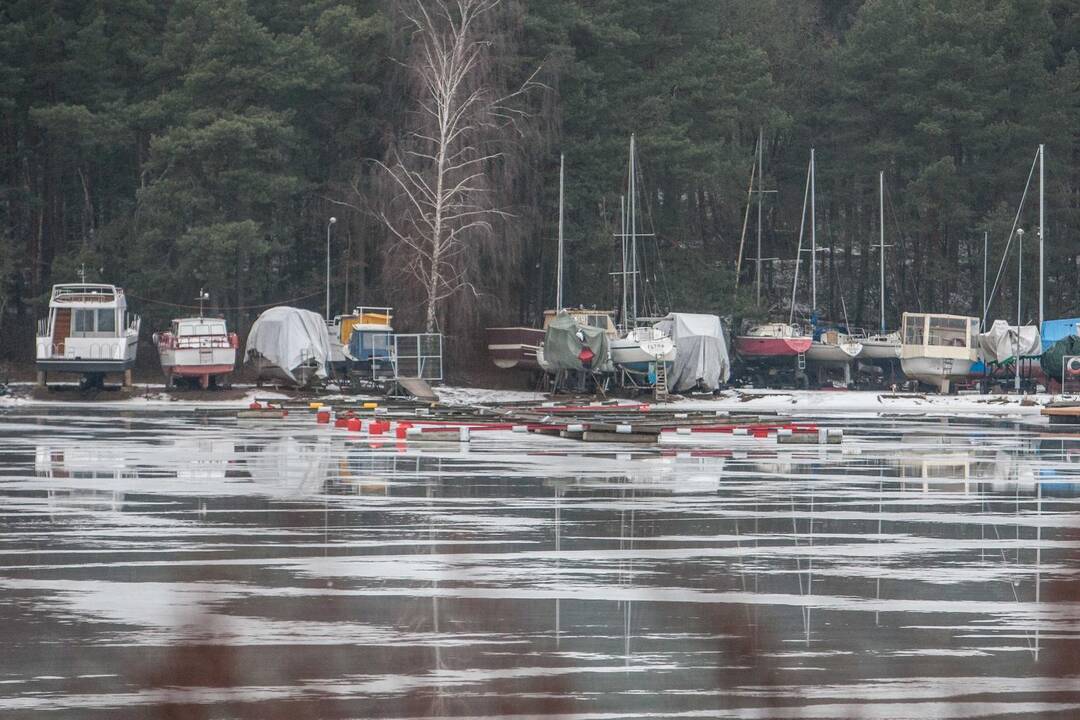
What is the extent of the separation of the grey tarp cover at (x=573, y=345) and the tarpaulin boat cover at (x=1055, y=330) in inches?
646

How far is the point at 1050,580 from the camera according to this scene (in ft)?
43.5

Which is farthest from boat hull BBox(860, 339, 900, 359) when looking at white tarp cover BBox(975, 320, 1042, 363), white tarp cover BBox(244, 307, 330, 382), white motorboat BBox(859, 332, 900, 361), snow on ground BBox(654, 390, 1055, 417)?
white tarp cover BBox(244, 307, 330, 382)

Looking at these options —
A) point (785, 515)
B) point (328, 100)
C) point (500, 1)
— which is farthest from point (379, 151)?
point (785, 515)

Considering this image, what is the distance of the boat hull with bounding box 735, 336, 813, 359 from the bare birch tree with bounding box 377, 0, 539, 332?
39.9ft

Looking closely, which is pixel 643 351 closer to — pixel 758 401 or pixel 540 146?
pixel 758 401

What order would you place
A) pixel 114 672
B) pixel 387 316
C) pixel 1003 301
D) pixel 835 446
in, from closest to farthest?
pixel 114 672 → pixel 835 446 → pixel 387 316 → pixel 1003 301

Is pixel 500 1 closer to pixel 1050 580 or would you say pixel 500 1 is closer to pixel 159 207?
pixel 159 207

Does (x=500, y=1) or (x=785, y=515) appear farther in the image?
(x=500, y=1)

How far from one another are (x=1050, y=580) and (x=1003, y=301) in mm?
64705

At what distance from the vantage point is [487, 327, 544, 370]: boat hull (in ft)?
183

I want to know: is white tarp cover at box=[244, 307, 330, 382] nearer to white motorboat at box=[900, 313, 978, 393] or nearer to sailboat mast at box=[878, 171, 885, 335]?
white motorboat at box=[900, 313, 978, 393]

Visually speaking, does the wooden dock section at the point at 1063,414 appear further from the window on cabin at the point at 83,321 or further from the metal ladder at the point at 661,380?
the window on cabin at the point at 83,321

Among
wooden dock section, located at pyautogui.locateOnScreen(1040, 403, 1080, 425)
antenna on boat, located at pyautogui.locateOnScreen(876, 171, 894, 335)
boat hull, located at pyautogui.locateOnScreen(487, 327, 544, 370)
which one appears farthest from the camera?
antenna on boat, located at pyautogui.locateOnScreen(876, 171, 894, 335)

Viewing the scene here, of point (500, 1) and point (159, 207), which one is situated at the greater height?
point (500, 1)
